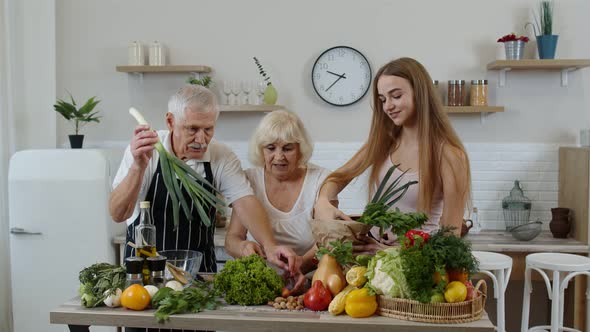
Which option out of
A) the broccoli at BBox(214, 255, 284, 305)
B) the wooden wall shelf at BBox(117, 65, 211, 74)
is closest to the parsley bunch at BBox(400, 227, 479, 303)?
the broccoli at BBox(214, 255, 284, 305)

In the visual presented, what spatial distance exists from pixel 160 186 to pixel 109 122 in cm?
288

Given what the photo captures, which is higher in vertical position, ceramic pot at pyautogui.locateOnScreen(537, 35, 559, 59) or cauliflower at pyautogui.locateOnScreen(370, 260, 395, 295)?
ceramic pot at pyautogui.locateOnScreen(537, 35, 559, 59)

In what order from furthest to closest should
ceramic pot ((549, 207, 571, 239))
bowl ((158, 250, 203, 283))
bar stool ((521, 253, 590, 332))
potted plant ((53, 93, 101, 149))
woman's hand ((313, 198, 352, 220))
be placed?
potted plant ((53, 93, 101, 149))
ceramic pot ((549, 207, 571, 239))
bar stool ((521, 253, 590, 332))
woman's hand ((313, 198, 352, 220))
bowl ((158, 250, 203, 283))

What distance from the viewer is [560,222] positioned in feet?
16.0

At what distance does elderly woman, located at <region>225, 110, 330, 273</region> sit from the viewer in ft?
9.83

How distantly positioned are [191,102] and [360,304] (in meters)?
1.07

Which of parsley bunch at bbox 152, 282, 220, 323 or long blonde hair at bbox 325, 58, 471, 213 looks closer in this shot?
parsley bunch at bbox 152, 282, 220, 323

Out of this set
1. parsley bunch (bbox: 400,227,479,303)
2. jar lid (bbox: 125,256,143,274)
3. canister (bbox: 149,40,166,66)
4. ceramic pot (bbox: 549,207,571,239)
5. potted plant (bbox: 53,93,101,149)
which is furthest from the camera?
canister (bbox: 149,40,166,66)

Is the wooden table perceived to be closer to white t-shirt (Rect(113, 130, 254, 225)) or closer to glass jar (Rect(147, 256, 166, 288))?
glass jar (Rect(147, 256, 166, 288))

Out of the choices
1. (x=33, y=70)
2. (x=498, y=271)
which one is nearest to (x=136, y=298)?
(x=498, y=271)

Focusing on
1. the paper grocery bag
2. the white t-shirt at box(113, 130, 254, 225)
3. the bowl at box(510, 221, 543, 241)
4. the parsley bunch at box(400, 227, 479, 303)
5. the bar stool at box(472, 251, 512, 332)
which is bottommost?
the bar stool at box(472, 251, 512, 332)

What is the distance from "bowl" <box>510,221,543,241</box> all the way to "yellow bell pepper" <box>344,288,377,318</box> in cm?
278

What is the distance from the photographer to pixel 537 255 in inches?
170

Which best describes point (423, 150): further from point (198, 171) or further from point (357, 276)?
point (198, 171)
